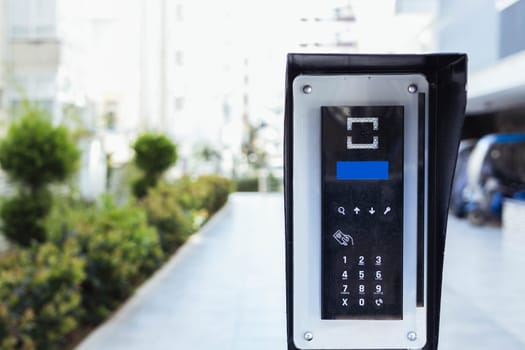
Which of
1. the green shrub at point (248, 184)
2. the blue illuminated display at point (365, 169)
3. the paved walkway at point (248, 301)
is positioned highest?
the blue illuminated display at point (365, 169)

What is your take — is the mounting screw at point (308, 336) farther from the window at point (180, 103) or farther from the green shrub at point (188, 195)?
the window at point (180, 103)

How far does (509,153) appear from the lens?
16.4 meters

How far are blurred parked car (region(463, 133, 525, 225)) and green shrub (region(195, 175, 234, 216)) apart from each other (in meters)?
5.39

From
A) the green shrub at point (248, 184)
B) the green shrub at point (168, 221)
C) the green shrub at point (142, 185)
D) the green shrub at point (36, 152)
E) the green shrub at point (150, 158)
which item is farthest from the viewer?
the green shrub at point (248, 184)

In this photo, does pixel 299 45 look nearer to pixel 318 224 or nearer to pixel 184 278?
pixel 318 224

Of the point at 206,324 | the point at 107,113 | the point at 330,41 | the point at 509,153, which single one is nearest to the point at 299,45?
the point at 330,41

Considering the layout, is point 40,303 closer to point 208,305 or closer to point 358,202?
point 208,305

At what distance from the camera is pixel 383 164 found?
5.08 feet

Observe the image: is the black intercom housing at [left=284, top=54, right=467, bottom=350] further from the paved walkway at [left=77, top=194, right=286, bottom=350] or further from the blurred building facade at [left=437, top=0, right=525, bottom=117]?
the blurred building facade at [left=437, top=0, right=525, bottom=117]

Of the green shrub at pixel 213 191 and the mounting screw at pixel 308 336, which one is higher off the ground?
the mounting screw at pixel 308 336

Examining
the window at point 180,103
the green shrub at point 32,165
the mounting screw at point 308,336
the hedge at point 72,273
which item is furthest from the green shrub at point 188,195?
the window at point 180,103

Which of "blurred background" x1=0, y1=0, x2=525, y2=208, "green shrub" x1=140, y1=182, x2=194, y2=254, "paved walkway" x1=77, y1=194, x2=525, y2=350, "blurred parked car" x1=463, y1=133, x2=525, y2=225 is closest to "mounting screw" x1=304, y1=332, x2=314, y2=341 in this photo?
"blurred background" x1=0, y1=0, x2=525, y2=208

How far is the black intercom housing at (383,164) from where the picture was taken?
1.55 m

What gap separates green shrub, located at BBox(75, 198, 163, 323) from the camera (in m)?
6.06
